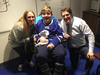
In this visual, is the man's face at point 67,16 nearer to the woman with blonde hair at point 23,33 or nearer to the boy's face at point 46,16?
the boy's face at point 46,16

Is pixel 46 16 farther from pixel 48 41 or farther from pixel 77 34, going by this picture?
pixel 77 34

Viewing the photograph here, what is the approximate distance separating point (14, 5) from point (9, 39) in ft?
2.22

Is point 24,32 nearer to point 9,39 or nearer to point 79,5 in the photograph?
point 9,39

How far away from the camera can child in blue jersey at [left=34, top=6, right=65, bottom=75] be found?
1.53 metres

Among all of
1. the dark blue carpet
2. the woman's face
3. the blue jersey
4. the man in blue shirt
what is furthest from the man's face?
the dark blue carpet

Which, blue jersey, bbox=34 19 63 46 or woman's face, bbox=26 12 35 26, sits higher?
woman's face, bbox=26 12 35 26

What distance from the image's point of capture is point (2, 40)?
7.09 ft

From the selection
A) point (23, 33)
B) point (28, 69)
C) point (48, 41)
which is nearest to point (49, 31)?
point (48, 41)

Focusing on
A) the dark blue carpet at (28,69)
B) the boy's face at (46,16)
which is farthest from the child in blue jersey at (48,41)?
the dark blue carpet at (28,69)

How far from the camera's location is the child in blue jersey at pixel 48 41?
1.53 metres

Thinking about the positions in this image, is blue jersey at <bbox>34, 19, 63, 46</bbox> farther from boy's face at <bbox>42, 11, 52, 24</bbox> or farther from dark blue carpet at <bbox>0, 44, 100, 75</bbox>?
dark blue carpet at <bbox>0, 44, 100, 75</bbox>

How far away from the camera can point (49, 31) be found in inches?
68.2

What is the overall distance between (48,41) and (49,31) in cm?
17

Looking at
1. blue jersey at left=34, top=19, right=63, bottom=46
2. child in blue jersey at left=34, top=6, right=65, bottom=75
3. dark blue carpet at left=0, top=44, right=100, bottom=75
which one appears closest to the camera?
child in blue jersey at left=34, top=6, right=65, bottom=75
